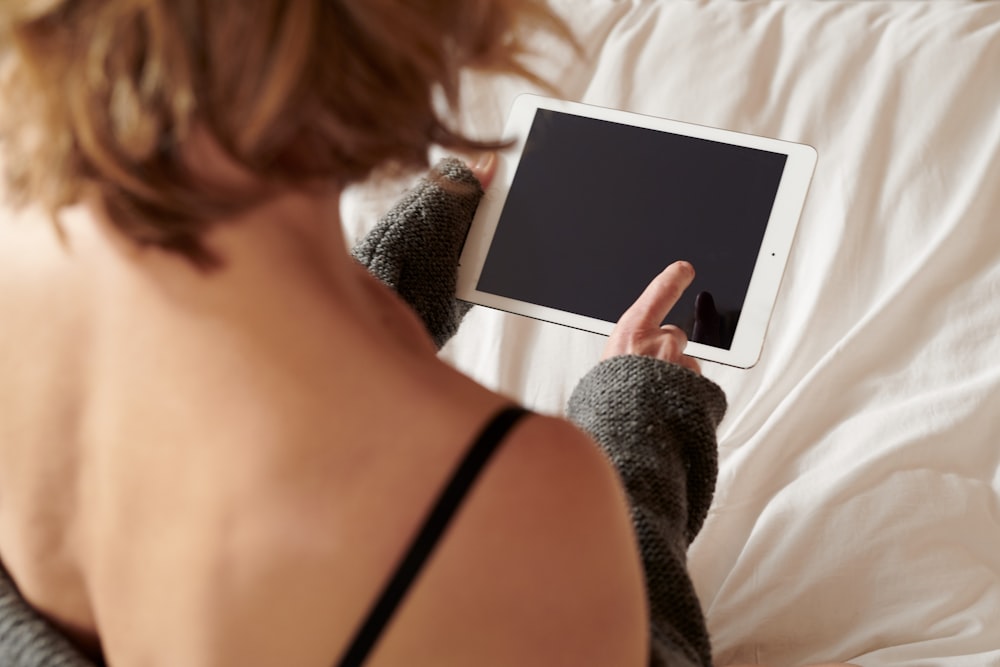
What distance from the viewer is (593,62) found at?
1.09 m

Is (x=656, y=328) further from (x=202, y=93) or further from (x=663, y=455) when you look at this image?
(x=202, y=93)

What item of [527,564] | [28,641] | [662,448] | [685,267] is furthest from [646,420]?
[28,641]

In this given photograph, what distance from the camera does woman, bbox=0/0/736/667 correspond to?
0.41 metres

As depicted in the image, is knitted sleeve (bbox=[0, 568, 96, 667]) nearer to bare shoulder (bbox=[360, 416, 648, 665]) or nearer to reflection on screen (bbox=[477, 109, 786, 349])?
bare shoulder (bbox=[360, 416, 648, 665])

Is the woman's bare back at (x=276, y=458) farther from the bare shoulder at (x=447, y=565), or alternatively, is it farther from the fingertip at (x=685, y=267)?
the fingertip at (x=685, y=267)

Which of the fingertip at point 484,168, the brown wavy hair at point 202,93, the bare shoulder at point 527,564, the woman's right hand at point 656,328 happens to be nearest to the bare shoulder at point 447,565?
the bare shoulder at point 527,564

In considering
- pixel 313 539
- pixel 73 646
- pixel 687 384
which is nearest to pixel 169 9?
pixel 313 539

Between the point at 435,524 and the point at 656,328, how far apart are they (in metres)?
0.37

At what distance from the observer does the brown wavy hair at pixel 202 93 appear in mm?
394

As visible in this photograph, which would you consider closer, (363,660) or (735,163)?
(363,660)

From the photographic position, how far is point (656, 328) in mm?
780

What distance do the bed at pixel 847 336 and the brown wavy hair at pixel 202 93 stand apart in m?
0.31

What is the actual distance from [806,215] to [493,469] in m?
0.61

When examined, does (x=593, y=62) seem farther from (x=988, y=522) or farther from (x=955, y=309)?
(x=988, y=522)
